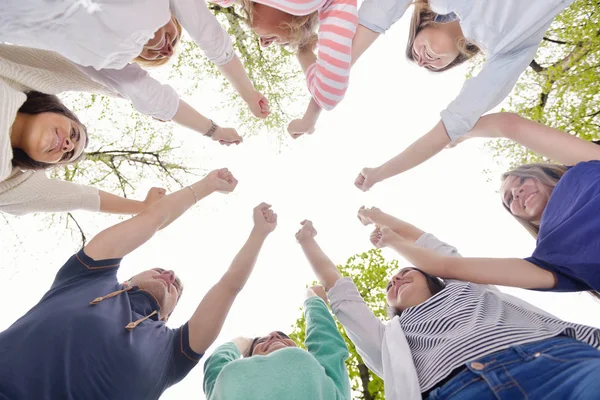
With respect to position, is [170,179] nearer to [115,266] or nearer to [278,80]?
[278,80]

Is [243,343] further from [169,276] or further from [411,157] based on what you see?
[411,157]

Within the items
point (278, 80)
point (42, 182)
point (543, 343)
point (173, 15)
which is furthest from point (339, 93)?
point (278, 80)

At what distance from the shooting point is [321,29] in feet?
7.00

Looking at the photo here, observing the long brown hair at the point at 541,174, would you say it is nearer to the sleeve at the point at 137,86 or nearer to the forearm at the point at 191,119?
the forearm at the point at 191,119

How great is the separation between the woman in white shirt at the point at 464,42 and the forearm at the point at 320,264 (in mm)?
765

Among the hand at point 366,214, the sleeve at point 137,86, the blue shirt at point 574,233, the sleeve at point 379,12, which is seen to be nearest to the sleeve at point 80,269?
the sleeve at point 137,86

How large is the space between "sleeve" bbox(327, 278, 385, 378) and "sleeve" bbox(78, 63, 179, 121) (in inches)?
71.0

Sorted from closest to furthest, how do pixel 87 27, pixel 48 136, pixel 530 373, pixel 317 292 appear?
pixel 87 27 → pixel 530 373 → pixel 48 136 → pixel 317 292

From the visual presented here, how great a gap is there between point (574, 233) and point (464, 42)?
53.9 inches

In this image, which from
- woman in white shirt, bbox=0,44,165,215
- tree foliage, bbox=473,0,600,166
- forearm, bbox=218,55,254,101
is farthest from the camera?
tree foliage, bbox=473,0,600,166

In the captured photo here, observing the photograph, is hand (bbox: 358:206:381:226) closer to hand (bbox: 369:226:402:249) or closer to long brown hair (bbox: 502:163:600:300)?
hand (bbox: 369:226:402:249)

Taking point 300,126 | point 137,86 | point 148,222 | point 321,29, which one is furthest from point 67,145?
point 321,29

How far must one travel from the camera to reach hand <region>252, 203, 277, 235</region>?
9.94 ft

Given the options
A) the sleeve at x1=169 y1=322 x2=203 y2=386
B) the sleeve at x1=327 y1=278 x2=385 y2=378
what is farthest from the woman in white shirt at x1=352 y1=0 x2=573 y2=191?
the sleeve at x1=169 y1=322 x2=203 y2=386
